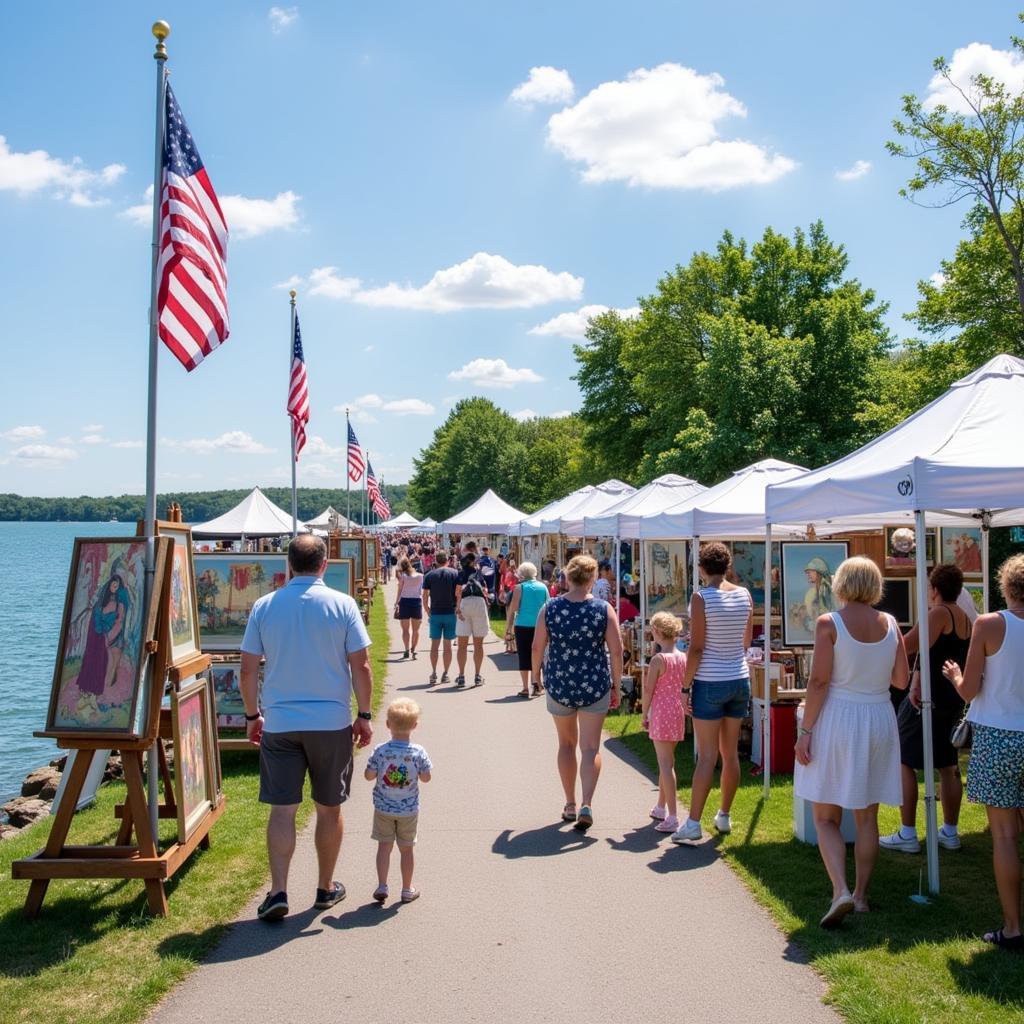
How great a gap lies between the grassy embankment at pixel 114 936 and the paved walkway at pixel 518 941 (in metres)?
0.16

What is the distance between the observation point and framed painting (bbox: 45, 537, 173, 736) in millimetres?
5246

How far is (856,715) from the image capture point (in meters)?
5.24

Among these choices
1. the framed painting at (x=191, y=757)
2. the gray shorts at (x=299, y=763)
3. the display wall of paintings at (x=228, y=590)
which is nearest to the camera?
the gray shorts at (x=299, y=763)

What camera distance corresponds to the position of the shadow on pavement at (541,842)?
649 centimetres

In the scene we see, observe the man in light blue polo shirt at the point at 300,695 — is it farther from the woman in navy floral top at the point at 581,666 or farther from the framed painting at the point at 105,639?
the woman in navy floral top at the point at 581,666

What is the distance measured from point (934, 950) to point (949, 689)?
2.19 m

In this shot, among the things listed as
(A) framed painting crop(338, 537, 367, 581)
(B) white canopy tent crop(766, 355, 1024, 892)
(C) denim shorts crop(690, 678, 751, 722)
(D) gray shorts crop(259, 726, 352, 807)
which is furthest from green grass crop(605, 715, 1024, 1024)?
(A) framed painting crop(338, 537, 367, 581)

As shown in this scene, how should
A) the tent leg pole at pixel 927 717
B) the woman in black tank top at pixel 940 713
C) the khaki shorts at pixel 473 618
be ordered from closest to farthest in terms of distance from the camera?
the tent leg pole at pixel 927 717, the woman in black tank top at pixel 940 713, the khaki shorts at pixel 473 618

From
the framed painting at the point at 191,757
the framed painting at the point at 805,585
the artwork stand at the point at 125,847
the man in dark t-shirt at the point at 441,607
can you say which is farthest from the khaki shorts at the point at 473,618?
the artwork stand at the point at 125,847

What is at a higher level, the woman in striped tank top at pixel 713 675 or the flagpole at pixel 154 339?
the flagpole at pixel 154 339

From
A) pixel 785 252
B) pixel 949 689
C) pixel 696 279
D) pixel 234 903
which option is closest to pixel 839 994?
pixel 949 689

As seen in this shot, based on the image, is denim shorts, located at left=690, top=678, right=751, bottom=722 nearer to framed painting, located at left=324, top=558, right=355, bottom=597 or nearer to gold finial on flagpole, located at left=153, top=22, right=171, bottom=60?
gold finial on flagpole, located at left=153, top=22, right=171, bottom=60

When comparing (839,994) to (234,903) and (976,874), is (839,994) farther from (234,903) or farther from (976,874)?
(234,903)

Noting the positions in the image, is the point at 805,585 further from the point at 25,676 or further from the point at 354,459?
the point at 25,676
